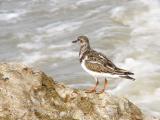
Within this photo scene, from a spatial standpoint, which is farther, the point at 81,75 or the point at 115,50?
the point at 115,50

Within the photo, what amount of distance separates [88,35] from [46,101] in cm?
1265

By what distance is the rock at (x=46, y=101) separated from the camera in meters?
6.66

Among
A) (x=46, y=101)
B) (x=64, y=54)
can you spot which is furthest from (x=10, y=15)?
(x=46, y=101)

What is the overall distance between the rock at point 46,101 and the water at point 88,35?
622 centimetres

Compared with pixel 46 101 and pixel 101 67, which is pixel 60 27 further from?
pixel 46 101

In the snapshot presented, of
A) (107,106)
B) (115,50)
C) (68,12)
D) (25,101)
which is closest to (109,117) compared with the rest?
(107,106)

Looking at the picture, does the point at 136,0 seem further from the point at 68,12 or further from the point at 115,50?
the point at 115,50

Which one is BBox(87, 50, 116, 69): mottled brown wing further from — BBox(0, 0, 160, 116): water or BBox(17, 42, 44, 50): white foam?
BBox(17, 42, 44, 50): white foam

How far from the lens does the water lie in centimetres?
1516

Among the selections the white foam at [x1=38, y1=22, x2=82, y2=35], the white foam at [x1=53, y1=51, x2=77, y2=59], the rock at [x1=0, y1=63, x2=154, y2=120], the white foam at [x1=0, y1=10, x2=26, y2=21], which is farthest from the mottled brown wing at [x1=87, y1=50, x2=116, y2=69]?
the white foam at [x1=0, y1=10, x2=26, y2=21]

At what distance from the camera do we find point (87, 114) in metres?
6.95

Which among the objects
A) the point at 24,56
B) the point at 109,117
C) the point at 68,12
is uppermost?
the point at 68,12

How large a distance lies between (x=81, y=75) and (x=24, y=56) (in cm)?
298

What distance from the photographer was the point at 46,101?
6895 millimetres
